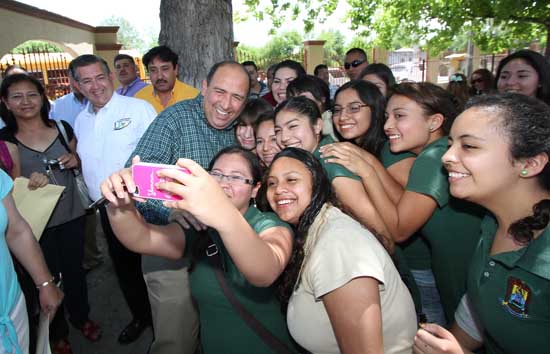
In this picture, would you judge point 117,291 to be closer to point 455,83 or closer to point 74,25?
point 455,83

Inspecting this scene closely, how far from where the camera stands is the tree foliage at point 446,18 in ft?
28.1

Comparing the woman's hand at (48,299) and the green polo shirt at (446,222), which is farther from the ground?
the green polo shirt at (446,222)

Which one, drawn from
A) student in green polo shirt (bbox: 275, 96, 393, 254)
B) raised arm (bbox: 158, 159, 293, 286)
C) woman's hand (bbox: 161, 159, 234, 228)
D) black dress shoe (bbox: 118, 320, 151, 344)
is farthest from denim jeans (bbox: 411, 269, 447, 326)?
black dress shoe (bbox: 118, 320, 151, 344)

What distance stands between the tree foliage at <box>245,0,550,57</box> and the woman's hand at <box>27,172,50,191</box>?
880 centimetres

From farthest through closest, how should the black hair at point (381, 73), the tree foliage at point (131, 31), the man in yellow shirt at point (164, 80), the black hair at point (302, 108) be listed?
the tree foliage at point (131, 31) < the man in yellow shirt at point (164, 80) < the black hair at point (381, 73) < the black hair at point (302, 108)

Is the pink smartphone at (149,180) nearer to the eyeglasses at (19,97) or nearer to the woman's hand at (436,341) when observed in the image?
the woman's hand at (436,341)

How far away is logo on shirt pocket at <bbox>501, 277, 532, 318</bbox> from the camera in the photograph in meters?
1.44

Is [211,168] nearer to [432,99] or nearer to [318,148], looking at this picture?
[318,148]

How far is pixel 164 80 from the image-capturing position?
14.8 ft

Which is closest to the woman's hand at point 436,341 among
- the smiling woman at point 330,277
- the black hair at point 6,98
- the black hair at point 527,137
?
the smiling woman at point 330,277

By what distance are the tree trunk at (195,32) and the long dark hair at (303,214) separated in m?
3.56

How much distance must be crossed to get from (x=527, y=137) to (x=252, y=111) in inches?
73.4

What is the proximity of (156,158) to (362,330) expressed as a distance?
5.94ft

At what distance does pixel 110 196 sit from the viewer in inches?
58.4
